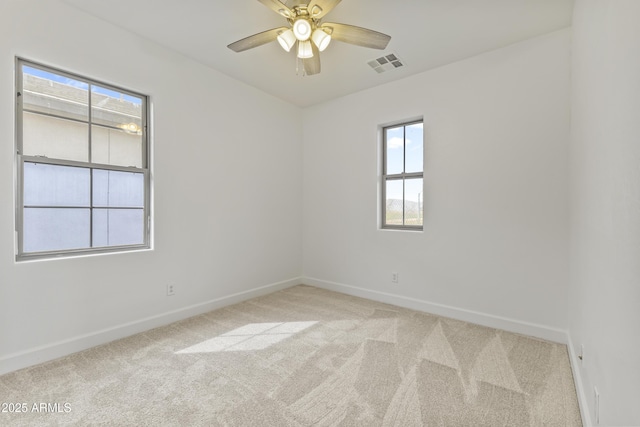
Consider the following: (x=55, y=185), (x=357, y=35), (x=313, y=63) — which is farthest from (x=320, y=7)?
(x=55, y=185)

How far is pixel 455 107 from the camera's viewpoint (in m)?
3.17

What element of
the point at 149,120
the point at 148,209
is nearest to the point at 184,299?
the point at 148,209

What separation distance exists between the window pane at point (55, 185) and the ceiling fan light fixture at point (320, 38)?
227cm

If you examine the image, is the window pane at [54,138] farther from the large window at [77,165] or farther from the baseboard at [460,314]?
the baseboard at [460,314]

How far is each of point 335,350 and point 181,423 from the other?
4.07 ft

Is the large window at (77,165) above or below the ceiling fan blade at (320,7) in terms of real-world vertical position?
below

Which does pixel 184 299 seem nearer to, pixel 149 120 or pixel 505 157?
pixel 149 120

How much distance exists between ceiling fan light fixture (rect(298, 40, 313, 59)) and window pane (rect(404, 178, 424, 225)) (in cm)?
199

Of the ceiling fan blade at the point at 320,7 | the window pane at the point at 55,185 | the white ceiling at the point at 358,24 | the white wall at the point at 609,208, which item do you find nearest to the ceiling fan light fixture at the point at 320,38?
the ceiling fan blade at the point at 320,7

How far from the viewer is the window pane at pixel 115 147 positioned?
258 cm

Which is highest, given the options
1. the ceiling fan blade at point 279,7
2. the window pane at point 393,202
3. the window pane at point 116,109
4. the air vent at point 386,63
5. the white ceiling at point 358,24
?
the white ceiling at point 358,24

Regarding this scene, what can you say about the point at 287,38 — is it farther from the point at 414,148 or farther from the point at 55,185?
Answer: the point at 55,185

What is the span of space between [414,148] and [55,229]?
12.2 ft

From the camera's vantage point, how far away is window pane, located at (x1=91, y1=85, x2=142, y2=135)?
259 centimetres
